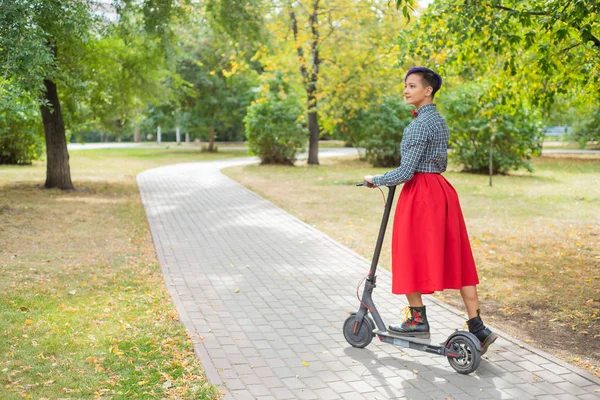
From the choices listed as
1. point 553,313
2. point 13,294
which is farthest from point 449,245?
point 13,294

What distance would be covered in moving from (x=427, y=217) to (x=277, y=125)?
69.6ft

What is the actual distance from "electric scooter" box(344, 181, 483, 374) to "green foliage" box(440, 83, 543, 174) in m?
16.8

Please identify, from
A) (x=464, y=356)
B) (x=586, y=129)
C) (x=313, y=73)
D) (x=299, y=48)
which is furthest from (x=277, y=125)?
(x=464, y=356)

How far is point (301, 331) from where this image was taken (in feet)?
18.8

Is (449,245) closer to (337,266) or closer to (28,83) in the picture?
(337,266)

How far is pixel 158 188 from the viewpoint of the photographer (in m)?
18.0

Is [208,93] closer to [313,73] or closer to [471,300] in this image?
[313,73]

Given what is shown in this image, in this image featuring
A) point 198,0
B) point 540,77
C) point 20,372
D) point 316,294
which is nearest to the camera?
point 20,372

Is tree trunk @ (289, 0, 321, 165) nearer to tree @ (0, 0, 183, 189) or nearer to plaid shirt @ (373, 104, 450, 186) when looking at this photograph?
tree @ (0, 0, 183, 189)

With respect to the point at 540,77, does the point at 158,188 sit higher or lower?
lower

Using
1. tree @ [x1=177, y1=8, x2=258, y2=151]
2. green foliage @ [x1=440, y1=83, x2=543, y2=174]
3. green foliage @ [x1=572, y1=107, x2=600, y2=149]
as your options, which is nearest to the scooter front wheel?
green foliage @ [x1=440, y1=83, x2=543, y2=174]

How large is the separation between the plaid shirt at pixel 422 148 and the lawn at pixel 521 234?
1913 millimetres

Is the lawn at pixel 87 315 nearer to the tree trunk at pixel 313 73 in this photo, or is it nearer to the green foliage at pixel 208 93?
the tree trunk at pixel 313 73

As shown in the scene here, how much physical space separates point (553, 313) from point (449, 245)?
2.30m
